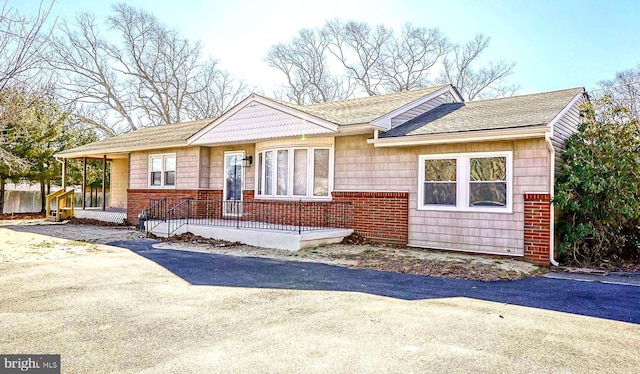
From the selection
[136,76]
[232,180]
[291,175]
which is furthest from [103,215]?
[136,76]

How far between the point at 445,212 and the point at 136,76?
30.9 meters

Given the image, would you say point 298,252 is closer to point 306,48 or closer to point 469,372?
point 469,372

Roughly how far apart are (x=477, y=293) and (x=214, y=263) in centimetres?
501

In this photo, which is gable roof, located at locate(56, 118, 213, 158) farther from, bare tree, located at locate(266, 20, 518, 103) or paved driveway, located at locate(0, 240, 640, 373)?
bare tree, located at locate(266, 20, 518, 103)

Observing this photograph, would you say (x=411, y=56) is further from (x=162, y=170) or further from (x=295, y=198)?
(x=295, y=198)

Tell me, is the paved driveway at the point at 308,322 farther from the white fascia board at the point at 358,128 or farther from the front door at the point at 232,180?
the front door at the point at 232,180

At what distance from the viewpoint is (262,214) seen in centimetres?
1396

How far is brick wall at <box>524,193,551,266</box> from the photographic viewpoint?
9055 millimetres

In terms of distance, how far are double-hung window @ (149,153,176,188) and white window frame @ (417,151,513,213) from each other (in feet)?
32.2

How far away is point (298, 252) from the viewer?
33.5ft

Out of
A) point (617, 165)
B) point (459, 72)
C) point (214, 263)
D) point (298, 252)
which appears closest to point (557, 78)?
point (459, 72)

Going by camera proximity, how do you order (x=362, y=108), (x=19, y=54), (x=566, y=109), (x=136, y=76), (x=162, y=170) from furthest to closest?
(x=136, y=76), (x=162, y=170), (x=362, y=108), (x=566, y=109), (x=19, y=54)

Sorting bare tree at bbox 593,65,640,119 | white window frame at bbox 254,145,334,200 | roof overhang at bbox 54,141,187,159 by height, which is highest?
bare tree at bbox 593,65,640,119

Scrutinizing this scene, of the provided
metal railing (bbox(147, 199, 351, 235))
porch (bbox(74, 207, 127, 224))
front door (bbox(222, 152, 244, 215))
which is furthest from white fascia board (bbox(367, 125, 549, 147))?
porch (bbox(74, 207, 127, 224))
